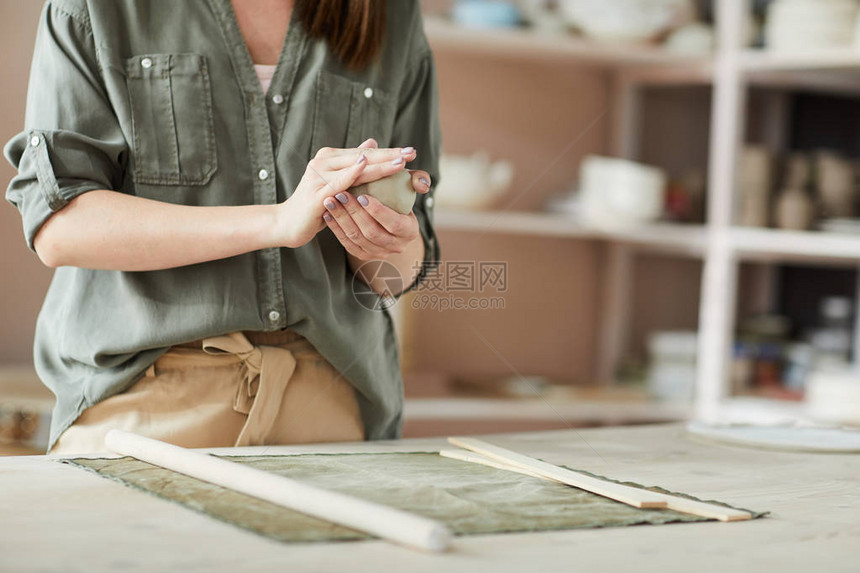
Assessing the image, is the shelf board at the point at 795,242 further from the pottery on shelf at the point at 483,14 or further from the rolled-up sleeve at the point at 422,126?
the rolled-up sleeve at the point at 422,126

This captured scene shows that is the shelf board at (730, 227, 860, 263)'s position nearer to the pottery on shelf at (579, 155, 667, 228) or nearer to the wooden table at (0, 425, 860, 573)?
the pottery on shelf at (579, 155, 667, 228)

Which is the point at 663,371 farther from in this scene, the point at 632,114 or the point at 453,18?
the point at 453,18

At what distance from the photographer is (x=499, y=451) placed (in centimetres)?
89

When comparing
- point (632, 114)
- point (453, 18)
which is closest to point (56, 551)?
point (453, 18)

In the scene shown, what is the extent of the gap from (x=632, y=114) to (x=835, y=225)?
2.07ft

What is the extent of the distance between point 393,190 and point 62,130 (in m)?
0.31

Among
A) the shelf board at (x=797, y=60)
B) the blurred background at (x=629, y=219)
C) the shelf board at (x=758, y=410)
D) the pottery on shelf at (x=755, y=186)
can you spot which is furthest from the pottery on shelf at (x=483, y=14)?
the shelf board at (x=758, y=410)

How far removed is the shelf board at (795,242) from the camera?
2066 millimetres

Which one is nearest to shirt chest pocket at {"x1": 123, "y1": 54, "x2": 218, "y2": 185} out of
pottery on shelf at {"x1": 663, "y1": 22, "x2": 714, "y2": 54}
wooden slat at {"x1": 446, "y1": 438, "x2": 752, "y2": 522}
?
wooden slat at {"x1": 446, "y1": 438, "x2": 752, "y2": 522}

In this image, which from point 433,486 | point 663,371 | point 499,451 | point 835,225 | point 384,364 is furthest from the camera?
point 663,371

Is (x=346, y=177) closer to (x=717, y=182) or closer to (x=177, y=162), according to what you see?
(x=177, y=162)

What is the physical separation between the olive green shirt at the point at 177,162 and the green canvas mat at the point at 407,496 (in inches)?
6.6

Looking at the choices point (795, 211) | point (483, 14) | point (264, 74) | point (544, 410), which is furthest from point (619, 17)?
point (264, 74)

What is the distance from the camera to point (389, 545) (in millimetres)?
590
